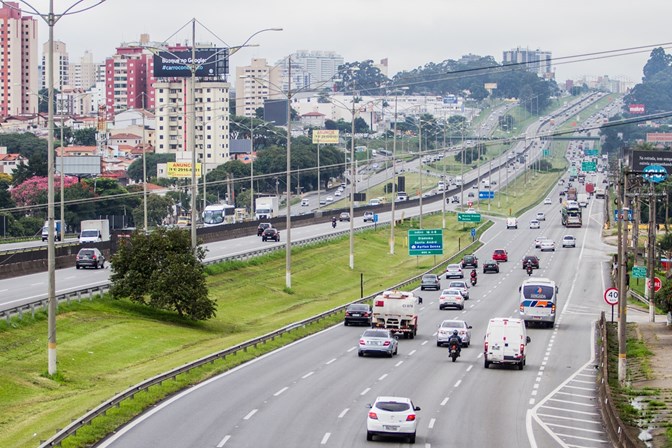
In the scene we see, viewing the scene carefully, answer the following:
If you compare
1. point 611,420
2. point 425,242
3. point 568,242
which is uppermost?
point 425,242

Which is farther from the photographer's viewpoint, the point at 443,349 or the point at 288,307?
the point at 288,307

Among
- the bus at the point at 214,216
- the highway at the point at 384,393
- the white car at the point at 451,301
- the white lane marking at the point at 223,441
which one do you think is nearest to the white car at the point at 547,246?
the bus at the point at 214,216

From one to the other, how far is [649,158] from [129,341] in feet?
351

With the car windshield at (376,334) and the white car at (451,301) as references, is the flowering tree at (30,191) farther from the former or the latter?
the car windshield at (376,334)

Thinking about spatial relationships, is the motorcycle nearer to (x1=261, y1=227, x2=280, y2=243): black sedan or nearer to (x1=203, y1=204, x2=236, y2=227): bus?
(x1=261, y1=227, x2=280, y2=243): black sedan

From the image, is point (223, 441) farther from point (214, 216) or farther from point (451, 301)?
point (214, 216)

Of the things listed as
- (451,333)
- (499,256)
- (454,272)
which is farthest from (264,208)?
(451,333)

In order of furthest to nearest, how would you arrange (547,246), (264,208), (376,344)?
(264,208)
(547,246)
(376,344)

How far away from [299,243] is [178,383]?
71.4 metres

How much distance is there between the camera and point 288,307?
82125 millimetres

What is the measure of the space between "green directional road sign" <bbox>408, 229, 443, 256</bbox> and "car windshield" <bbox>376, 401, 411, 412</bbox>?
7823 centimetres

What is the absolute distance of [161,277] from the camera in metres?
64.7

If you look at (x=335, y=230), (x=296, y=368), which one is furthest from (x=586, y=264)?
(x=296, y=368)

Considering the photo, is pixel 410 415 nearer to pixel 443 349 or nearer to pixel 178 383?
pixel 178 383
